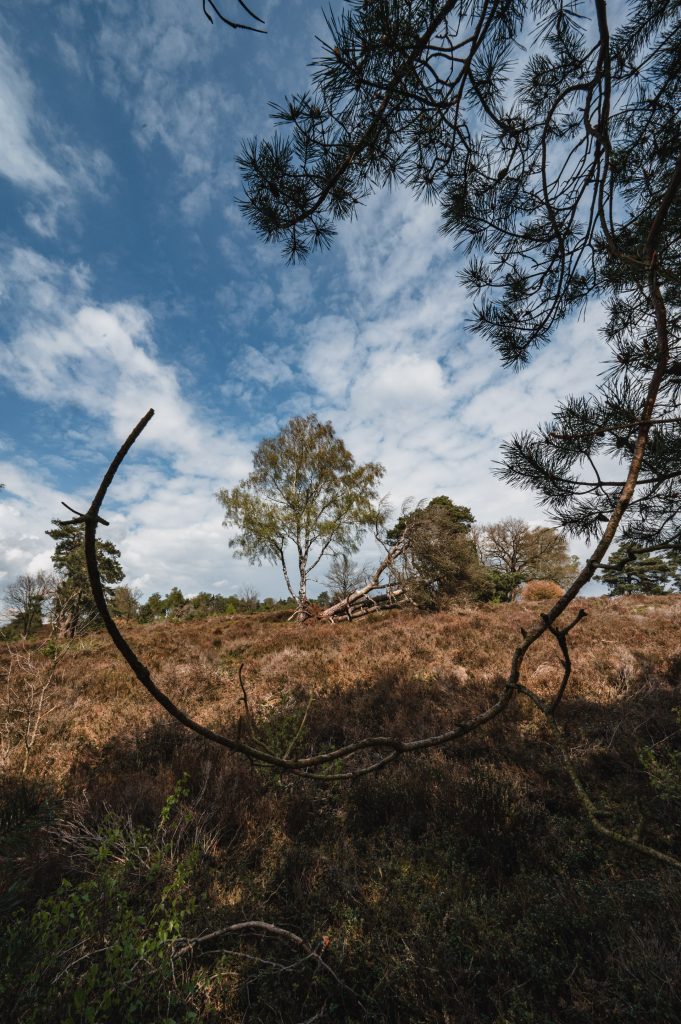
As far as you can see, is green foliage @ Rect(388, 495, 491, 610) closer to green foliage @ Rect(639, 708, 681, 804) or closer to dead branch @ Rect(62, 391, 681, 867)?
green foliage @ Rect(639, 708, 681, 804)

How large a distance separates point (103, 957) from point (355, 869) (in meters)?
1.69

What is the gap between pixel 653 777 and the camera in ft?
11.5

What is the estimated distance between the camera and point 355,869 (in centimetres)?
309

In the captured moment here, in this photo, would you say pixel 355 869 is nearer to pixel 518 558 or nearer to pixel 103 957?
pixel 103 957

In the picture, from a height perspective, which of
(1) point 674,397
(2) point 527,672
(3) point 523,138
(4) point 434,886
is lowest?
→ (4) point 434,886

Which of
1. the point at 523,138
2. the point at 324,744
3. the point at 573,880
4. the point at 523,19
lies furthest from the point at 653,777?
the point at 523,19

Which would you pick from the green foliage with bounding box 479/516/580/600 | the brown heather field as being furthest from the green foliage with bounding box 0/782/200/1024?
the green foliage with bounding box 479/516/580/600

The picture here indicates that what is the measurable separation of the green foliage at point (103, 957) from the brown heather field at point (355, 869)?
0.7 inches

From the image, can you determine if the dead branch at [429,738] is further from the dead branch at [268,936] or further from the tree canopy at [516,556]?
the tree canopy at [516,556]

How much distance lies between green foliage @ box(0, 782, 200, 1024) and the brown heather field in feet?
0.06

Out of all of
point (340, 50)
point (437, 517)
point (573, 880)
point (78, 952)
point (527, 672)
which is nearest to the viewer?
point (340, 50)

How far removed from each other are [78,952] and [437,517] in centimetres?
1558

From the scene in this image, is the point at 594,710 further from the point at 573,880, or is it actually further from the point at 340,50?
the point at 340,50

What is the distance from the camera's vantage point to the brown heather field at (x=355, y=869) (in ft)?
6.84
